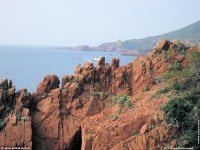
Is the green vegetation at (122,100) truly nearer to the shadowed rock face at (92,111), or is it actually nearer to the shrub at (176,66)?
the shadowed rock face at (92,111)

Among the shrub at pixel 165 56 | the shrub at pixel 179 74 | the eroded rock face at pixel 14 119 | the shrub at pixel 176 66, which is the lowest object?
the eroded rock face at pixel 14 119

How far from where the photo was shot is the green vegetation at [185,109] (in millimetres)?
24042

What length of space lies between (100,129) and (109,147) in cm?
124

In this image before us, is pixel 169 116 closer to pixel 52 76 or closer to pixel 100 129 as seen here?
pixel 100 129

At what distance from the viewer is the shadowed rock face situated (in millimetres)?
25750

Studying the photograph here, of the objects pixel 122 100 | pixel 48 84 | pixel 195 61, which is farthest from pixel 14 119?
pixel 195 61

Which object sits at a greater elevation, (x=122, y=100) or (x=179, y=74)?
(x=179, y=74)

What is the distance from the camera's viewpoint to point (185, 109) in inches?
995

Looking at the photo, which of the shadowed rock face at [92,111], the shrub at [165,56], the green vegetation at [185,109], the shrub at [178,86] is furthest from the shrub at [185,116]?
the shrub at [165,56]

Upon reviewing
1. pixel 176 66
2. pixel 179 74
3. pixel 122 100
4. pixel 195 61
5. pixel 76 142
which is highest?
pixel 195 61

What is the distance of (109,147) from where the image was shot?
1024 inches

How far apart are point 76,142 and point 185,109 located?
26.7ft

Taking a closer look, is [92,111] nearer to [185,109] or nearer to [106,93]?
[106,93]

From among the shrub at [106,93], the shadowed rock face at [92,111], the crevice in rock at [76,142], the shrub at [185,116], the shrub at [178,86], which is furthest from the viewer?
the shrub at [106,93]
